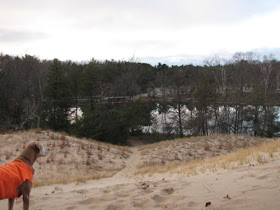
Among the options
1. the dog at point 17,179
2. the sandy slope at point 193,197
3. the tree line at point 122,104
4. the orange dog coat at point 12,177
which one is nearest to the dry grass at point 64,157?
the sandy slope at point 193,197

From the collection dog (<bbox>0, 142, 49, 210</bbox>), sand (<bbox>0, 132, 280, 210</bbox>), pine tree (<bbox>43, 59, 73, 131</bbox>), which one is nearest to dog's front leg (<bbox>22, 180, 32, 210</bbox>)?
dog (<bbox>0, 142, 49, 210</bbox>)

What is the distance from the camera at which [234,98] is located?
36.7 m

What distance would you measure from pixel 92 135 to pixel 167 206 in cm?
2346

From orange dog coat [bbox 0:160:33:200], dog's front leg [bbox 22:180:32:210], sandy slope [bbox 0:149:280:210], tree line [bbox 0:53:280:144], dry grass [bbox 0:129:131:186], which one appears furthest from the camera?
tree line [bbox 0:53:280:144]

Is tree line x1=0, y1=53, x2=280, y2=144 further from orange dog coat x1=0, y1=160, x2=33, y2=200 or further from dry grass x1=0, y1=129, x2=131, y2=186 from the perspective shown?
orange dog coat x1=0, y1=160, x2=33, y2=200

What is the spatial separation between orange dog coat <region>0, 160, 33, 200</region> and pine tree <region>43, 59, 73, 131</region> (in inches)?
1092

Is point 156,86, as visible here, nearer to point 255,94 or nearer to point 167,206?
point 255,94

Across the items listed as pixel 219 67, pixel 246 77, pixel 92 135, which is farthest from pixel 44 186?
pixel 246 77

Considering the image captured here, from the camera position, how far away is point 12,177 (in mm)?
3963

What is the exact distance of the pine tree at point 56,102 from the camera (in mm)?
30828

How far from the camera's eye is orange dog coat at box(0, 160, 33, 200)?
383 centimetres

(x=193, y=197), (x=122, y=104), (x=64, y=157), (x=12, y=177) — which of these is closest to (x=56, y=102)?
(x=122, y=104)

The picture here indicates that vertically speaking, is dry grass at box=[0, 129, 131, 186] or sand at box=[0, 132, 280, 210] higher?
sand at box=[0, 132, 280, 210]

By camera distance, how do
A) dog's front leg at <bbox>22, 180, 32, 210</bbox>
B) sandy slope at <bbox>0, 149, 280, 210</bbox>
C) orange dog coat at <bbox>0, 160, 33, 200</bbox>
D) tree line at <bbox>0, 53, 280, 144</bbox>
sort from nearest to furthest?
sandy slope at <bbox>0, 149, 280, 210</bbox>, orange dog coat at <bbox>0, 160, 33, 200</bbox>, dog's front leg at <bbox>22, 180, 32, 210</bbox>, tree line at <bbox>0, 53, 280, 144</bbox>
